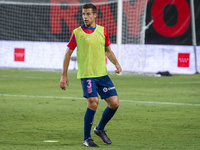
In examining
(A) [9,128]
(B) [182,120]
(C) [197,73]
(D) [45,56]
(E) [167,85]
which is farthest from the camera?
(D) [45,56]

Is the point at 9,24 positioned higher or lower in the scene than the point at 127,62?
higher

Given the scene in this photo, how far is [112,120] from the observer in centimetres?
788

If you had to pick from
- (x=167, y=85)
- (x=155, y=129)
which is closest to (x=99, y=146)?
(x=155, y=129)

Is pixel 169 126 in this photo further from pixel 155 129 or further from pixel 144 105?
pixel 144 105

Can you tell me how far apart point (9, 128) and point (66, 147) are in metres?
1.74

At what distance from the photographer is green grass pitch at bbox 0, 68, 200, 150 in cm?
579

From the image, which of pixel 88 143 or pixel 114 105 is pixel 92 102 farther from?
pixel 88 143

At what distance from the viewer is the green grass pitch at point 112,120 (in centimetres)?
579

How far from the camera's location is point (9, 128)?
6895 millimetres

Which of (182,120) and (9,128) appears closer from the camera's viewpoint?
(9,128)

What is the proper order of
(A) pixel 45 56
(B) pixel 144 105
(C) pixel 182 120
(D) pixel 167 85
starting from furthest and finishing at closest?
(A) pixel 45 56 < (D) pixel 167 85 < (B) pixel 144 105 < (C) pixel 182 120

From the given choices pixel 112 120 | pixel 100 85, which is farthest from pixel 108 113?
pixel 112 120

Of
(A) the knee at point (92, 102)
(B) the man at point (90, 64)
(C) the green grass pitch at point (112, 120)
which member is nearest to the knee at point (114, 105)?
(B) the man at point (90, 64)

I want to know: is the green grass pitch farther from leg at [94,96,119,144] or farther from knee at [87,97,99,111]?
knee at [87,97,99,111]
